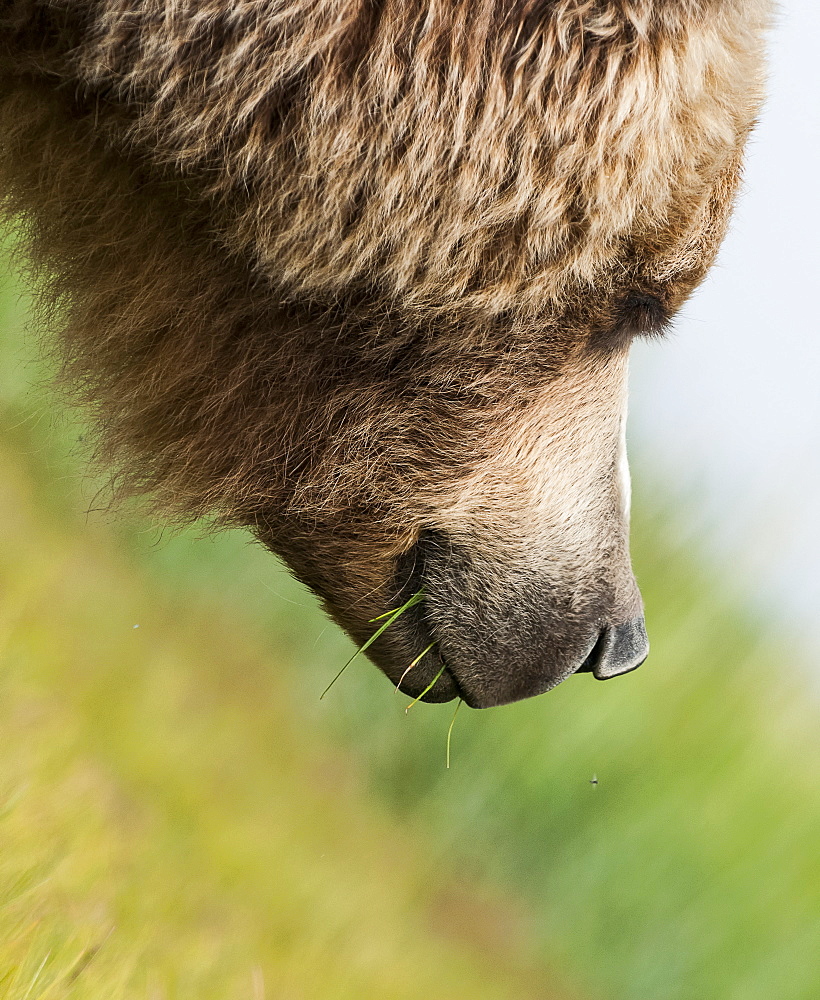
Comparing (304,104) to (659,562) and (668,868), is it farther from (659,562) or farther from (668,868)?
(668,868)

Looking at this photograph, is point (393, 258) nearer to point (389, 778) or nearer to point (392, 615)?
point (392, 615)

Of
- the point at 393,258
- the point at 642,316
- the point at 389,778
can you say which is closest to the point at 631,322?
the point at 642,316

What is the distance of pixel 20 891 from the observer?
1285 mm

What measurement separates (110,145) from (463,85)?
0.39 m

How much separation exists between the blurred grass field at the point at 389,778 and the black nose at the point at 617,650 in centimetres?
102

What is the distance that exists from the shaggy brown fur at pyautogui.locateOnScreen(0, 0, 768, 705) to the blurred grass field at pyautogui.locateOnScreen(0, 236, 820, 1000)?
0.90 m

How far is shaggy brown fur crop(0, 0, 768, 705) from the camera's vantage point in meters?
0.86

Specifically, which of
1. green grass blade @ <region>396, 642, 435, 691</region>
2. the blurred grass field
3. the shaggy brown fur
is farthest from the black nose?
the blurred grass field

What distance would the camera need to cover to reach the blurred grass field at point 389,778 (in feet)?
7.04

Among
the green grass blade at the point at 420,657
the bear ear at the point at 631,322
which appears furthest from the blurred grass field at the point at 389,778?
the bear ear at the point at 631,322

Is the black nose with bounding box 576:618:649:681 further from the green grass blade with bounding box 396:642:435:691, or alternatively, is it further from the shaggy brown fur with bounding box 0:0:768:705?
the green grass blade with bounding box 396:642:435:691

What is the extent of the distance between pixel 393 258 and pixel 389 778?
2083mm

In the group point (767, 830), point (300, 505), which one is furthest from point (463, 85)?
point (767, 830)

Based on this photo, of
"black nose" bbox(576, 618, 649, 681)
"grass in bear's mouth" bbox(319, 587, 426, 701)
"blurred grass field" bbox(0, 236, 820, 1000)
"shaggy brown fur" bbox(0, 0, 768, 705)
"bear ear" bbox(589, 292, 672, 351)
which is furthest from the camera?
→ "blurred grass field" bbox(0, 236, 820, 1000)
